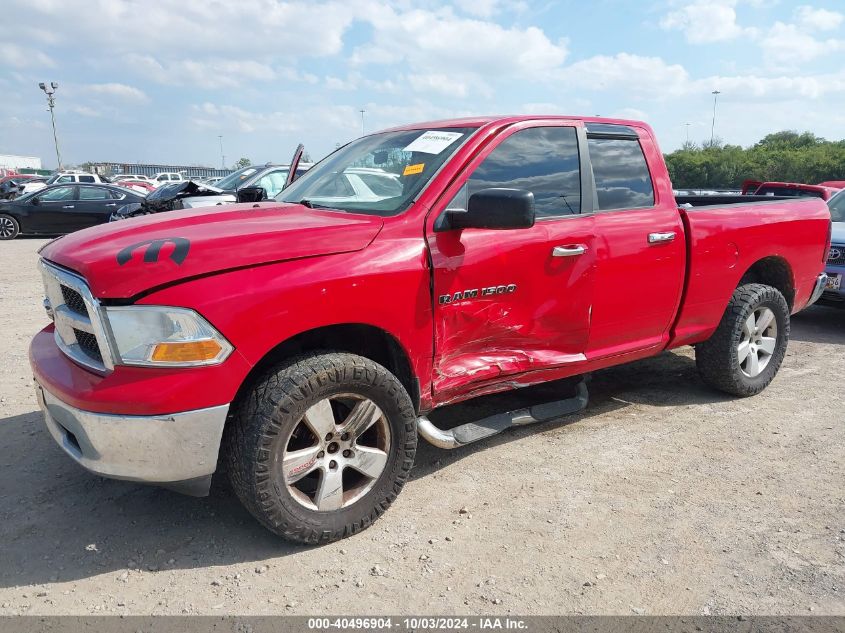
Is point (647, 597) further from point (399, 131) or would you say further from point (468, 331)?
point (399, 131)

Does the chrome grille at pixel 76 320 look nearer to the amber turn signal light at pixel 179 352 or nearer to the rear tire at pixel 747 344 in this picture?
the amber turn signal light at pixel 179 352

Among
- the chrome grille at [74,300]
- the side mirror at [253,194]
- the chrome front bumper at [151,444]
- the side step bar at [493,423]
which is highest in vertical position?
the side mirror at [253,194]

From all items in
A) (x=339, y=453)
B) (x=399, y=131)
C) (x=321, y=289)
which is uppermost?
(x=399, y=131)

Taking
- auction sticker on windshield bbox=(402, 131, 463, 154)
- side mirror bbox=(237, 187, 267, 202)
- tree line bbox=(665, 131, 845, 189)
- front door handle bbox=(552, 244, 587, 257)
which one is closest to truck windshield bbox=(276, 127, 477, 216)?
auction sticker on windshield bbox=(402, 131, 463, 154)

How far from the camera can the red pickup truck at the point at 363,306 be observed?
8.04ft

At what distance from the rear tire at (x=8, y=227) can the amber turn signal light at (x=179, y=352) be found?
1582 cm

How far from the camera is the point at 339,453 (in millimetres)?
2848

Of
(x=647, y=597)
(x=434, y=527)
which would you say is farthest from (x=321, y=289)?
(x=647, y=597)

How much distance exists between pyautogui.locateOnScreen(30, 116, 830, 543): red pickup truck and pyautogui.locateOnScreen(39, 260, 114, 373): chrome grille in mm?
12

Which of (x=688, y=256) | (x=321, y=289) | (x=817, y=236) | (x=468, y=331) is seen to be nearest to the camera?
(x=321, y=289)

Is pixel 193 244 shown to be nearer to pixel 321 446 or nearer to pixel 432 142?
pixel 321 446

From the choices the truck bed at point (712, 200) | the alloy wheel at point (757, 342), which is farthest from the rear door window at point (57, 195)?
the alloy wheel at point (757, 342)

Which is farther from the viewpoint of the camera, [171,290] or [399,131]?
[399,131]

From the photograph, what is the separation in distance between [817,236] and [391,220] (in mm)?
3868
